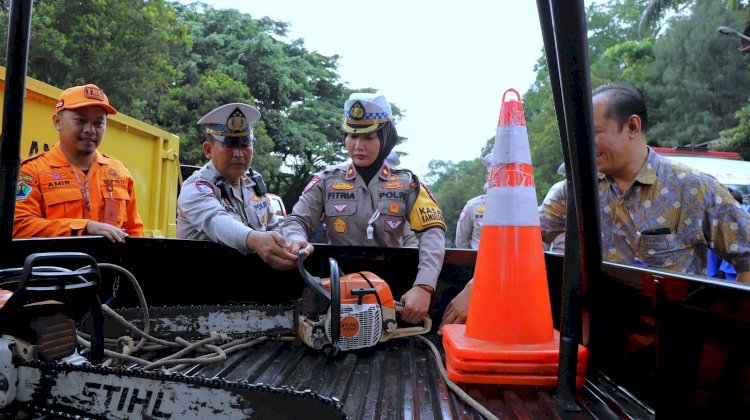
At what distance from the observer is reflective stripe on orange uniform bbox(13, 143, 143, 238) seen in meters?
3.05

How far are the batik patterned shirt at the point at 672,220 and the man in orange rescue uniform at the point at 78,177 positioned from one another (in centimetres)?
274

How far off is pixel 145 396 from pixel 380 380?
2.47 ft

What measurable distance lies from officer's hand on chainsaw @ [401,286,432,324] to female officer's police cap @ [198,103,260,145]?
1.46 meters

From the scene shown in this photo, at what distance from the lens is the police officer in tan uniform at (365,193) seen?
9.84ft

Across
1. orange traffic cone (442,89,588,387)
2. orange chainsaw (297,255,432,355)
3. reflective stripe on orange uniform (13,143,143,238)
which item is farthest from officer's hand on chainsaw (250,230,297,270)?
reflective stripe on orange uniform (13,143,143,238)

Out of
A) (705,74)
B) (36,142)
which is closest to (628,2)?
(705,74)

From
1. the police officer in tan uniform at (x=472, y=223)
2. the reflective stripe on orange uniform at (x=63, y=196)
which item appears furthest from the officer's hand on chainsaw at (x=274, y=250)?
the police officer in tan uniform at (x=472, y=223)

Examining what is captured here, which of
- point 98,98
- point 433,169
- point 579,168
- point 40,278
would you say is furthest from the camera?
point 433,169

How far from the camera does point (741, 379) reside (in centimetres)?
113

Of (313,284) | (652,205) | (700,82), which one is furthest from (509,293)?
(700,82)

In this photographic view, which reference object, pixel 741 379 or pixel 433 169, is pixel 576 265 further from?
pixel 433 169

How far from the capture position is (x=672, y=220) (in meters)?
2.43

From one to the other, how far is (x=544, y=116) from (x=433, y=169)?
115ft

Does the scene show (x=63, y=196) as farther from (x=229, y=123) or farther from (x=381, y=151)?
(x=381, y=151)
